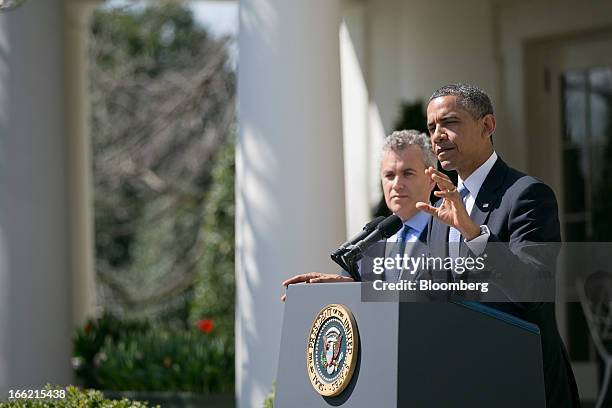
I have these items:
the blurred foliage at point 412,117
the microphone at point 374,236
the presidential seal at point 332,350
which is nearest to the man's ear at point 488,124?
the microphone at point 374,236

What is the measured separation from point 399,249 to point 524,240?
0.69 metres

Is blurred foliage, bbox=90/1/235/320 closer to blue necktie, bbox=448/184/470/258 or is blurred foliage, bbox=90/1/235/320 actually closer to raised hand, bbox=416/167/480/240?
blue necktie, bbox=448/184/470/258

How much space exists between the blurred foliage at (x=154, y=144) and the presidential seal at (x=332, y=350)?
15013mm

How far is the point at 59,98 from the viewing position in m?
8.76

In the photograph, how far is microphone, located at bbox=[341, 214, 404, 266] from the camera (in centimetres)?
340

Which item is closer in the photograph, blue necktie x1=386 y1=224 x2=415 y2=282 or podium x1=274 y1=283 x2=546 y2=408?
podium x1=274 y1=283 x2=546 y2=408

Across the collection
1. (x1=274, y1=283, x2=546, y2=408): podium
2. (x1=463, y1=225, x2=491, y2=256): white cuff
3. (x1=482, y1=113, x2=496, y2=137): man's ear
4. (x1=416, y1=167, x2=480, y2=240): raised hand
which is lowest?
(x1=274, y1=283, x2=546, y2=408): podium

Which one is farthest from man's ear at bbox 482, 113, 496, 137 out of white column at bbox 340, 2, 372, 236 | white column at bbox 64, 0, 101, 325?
white column at bbox 64, 0, 101, 325

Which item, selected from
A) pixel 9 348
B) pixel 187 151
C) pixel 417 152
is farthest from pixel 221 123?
pixel 417 152

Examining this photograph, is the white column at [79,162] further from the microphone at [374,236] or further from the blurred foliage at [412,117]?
the microphone at [374,236]

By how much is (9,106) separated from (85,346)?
2798mm

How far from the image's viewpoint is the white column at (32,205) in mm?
7875

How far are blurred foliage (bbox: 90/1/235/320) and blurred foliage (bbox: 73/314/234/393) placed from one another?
8305 mm

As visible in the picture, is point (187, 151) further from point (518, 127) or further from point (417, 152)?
point (417, 152)
